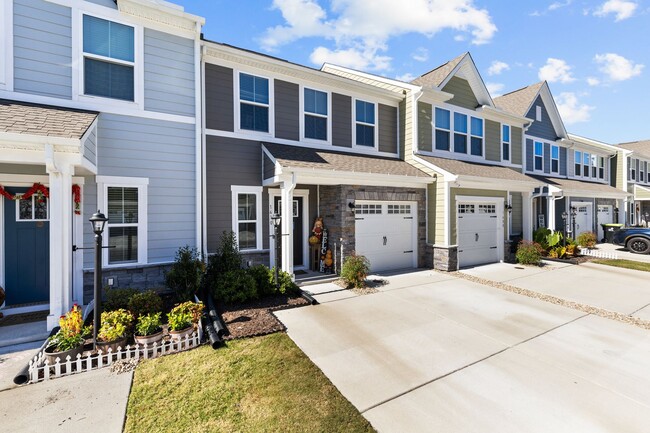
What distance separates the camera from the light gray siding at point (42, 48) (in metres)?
5.75

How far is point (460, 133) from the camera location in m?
12.2

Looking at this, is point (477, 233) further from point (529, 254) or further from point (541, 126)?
point (541, 126)

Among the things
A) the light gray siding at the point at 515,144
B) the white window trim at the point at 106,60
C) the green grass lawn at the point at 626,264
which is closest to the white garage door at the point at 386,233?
the white window trim at the point at 106,60

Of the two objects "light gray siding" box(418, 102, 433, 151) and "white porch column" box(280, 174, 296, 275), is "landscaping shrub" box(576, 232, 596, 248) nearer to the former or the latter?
"light gray siding" box(418, 102, 433, 151)

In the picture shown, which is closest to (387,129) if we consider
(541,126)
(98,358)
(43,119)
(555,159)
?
(43,119)

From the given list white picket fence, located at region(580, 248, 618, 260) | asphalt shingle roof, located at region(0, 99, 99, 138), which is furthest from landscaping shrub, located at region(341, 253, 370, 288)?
white picket fence, located at region(580, 248, 618, 260)

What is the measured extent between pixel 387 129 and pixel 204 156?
21.9 feet

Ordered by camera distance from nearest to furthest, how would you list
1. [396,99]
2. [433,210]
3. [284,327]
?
[284,327]
[433,210]
[396,99]

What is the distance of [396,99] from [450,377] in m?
9.69

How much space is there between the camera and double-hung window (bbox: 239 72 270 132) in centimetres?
824

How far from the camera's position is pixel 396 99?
1093 centimetres

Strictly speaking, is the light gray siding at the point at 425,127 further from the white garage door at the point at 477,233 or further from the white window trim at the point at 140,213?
the white window trim at the point at 140,213

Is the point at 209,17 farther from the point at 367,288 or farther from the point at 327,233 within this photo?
the point at 367,288

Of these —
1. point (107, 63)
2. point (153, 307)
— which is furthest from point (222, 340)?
point (107, 63)
